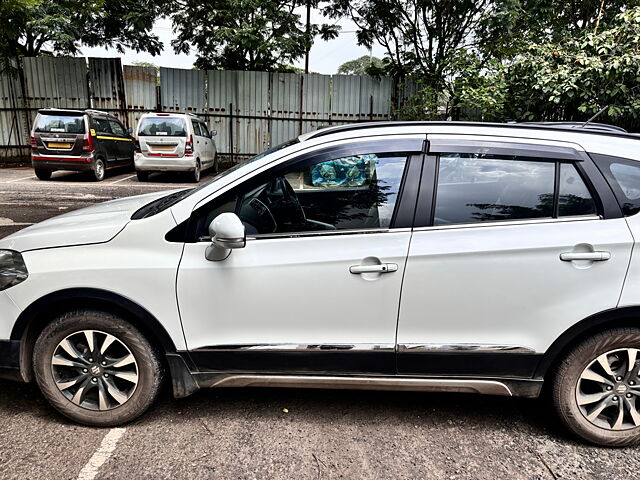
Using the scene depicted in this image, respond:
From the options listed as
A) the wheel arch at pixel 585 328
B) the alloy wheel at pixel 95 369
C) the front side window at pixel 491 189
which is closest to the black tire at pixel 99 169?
the alloy wheel at pixel 95 369

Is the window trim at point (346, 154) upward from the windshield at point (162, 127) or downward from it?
downward

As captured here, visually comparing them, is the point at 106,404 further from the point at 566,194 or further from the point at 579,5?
the point at 579,5

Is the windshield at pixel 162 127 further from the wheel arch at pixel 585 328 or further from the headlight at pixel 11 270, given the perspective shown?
the wheel arch at pixel 585 328

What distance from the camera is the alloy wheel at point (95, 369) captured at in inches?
98.7

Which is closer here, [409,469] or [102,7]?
[409,469]

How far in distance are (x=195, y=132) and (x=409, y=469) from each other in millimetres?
11436

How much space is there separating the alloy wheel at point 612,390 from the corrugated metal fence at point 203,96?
46.9ft

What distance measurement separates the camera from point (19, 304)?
2463 mm

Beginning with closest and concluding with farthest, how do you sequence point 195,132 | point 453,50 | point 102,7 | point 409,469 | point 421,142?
point 409,469, point 421,142, point 195,132, point 453,50, point 102,7

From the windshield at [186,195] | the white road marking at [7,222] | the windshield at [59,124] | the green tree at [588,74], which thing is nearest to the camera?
the windshield at [186,195]

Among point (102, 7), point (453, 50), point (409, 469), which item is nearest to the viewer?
point (409, 469)

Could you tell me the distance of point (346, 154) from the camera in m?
2.51

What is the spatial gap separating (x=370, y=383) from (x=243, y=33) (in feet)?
43.5

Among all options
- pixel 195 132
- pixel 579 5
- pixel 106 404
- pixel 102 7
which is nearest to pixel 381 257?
pixel 106 404
